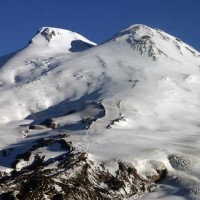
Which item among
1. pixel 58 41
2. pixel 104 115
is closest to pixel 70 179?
pixel 104 115

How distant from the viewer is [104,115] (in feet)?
322

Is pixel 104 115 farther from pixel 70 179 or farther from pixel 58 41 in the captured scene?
pixel 58 41

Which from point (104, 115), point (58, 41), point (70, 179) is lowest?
point (104, 115)

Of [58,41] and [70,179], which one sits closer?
[70,179]

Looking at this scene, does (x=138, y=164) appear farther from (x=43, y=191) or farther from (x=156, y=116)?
(x=156, y=116)

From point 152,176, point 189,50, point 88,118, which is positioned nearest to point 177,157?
point 152,176

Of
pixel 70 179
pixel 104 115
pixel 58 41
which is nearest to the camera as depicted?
pixel 70 179

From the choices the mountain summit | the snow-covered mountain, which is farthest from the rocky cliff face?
the mountain summit

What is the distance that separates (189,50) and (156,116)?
195 feet

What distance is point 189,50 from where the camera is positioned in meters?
159

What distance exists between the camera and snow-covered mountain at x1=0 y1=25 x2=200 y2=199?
199ft

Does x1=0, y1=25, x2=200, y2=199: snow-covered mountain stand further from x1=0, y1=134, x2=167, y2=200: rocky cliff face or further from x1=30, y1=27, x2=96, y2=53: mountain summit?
x1=30, y1=27, x2=96, y2=53: mountain summit

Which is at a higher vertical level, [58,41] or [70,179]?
[70,179]

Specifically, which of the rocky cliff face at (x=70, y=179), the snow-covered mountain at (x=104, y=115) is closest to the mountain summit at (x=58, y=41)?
the snow-covered mountain at (x=104, y=115)
